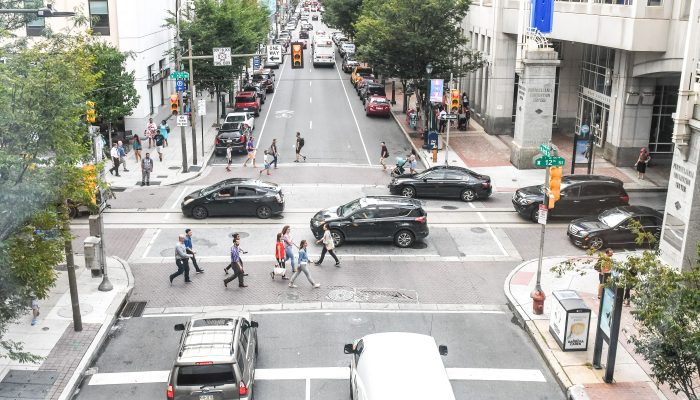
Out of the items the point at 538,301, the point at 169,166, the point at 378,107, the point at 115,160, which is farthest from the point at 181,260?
the point at 378,107

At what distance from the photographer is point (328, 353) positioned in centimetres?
1703

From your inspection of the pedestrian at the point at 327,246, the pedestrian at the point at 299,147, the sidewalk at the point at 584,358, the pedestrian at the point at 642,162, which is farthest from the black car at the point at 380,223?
the pedestrian at the point at 642,162

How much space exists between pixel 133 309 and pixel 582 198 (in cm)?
1747

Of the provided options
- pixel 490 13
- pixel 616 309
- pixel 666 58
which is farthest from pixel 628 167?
pixel 616 309

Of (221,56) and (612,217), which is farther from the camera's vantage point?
(221,56)

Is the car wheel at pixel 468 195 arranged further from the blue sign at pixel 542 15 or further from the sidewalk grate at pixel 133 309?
the sidewalk grate at pixel 133 309

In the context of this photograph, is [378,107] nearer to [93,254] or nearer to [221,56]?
[221,56]

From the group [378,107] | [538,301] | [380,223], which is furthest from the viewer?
[378,107]

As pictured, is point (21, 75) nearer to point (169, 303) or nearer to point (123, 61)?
point (169, 303)

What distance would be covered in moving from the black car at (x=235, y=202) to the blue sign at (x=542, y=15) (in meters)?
16.8

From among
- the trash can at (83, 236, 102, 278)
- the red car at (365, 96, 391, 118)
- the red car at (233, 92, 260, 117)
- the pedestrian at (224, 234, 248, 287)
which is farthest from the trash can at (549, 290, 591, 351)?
the red car at (233, 92, 260, 117)

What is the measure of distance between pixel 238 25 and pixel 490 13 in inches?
660

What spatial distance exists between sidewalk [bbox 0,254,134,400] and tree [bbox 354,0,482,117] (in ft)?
87.2

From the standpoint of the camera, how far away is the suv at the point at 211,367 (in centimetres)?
1342
